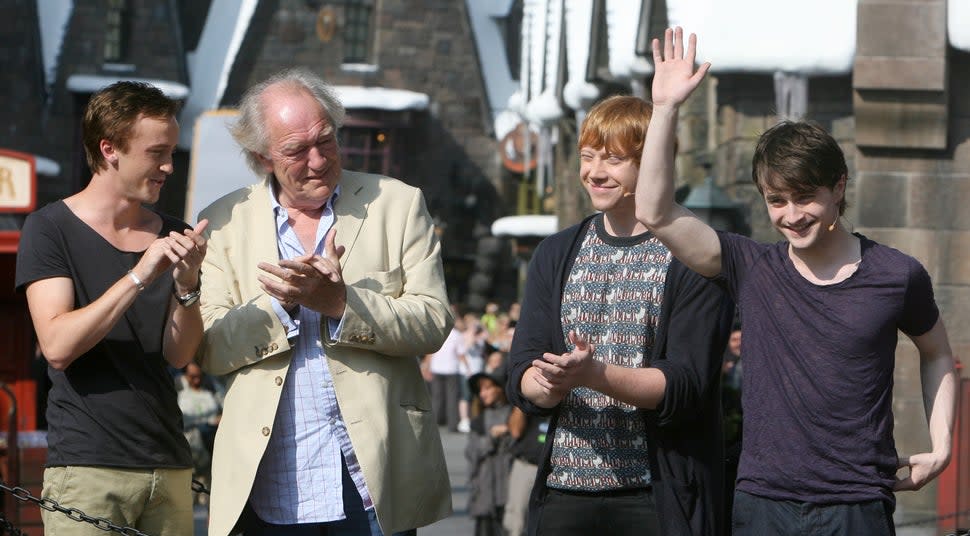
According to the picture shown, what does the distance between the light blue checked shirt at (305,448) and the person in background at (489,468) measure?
19.3 ft

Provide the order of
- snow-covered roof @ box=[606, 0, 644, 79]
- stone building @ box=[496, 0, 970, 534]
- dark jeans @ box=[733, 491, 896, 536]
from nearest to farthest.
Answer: dark jeans @ box=[733, 491, 896, 536] → stone building @ box=[496, 0, 970, 534] → snow-covered roof @ box=[606, 0, 644, 79]

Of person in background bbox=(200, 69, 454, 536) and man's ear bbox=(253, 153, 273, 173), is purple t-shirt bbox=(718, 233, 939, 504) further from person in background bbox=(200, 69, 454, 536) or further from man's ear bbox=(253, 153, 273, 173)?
man's ear bbox=(253, 153, 273, 173)

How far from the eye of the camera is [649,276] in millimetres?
4312

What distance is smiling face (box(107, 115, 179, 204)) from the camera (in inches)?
175

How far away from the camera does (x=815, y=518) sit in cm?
376

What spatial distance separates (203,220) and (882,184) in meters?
7.93

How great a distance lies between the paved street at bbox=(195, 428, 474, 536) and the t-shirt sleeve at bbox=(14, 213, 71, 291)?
4.94 meters

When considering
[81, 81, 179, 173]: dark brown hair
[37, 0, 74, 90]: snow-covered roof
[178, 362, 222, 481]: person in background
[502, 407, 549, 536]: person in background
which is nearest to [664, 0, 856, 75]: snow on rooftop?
[502, 407, 549, 536]: person in background

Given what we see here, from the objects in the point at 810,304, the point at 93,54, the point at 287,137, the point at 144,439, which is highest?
the point at 93,54

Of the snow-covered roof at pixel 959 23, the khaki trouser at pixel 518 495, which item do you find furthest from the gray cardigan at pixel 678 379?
the snow-covered roof at pixel 959 23

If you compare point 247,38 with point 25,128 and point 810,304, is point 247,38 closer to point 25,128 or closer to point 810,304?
point 25,128

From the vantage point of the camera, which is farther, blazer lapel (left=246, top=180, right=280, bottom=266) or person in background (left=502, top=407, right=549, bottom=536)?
person in background (left=502, top=407, right=549, bottom=536)

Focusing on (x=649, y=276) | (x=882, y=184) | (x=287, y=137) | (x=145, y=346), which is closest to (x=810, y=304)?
(x=649, y=276)

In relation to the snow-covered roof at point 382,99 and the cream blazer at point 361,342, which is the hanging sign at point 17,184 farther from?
the snow-covered roof at point 382,99
